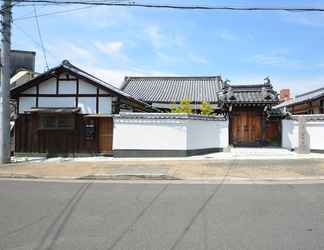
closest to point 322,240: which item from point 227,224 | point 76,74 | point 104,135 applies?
point 227,224

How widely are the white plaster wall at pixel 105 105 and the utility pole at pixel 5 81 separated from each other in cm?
443

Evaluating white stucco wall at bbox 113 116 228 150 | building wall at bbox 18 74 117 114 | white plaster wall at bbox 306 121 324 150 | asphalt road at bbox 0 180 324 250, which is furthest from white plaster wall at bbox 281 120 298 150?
building wall at bbox 18 74 117 114

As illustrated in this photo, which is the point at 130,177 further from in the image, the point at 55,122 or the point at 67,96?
the point at 67,96

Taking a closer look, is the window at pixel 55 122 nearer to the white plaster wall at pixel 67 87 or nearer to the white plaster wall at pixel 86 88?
the white plaster wall at pixel 67 87

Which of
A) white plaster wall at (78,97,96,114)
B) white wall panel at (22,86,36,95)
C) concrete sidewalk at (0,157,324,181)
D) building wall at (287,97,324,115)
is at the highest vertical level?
white wall panel at (22,86,36,95)

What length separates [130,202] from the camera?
7.14m

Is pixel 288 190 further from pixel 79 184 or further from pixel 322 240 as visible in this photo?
pixel 79 184

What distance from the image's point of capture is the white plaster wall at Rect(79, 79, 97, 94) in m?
16.8

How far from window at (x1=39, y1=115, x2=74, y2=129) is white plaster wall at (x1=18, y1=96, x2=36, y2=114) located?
1062mm

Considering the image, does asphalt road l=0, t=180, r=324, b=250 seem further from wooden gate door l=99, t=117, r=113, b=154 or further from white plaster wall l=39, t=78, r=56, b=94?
white plaster wall l=39, t=78, r=56, b=94

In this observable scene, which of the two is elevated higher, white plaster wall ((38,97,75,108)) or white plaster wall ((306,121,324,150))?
white plaster wall ((38,97,75,108))

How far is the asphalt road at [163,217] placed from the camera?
462cm

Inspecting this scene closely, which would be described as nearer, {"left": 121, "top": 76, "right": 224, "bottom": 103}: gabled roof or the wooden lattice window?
the wooden lattice window

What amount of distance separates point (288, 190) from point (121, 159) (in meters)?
8.65
